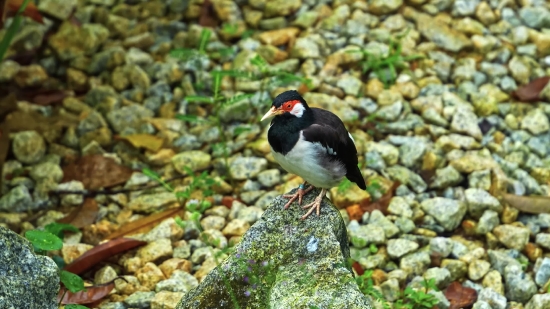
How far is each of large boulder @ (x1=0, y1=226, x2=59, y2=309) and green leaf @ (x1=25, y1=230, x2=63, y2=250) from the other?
198mm

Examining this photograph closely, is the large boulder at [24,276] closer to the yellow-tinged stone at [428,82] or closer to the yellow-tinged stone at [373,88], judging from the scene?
the yellow-tinged stone at [373,88]

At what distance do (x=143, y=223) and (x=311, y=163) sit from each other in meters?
1.71

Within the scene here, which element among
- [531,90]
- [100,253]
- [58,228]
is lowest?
[531,90]

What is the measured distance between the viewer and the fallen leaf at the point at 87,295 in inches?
169

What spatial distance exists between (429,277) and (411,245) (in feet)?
0.87

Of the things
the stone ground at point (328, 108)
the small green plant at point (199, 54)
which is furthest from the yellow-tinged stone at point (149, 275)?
the small green plant at point (199, 54)

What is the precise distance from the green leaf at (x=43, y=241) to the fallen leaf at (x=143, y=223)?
1.09 m

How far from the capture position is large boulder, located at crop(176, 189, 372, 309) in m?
3.50

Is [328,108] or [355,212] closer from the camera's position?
[355,212]

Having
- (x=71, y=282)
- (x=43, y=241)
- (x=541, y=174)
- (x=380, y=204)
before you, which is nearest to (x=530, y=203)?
(x=541, y=174)

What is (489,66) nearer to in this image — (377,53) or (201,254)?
(377,53)

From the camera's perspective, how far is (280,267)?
366 centimetres

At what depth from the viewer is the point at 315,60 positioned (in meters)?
6.45

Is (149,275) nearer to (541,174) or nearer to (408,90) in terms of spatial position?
(408,90)
